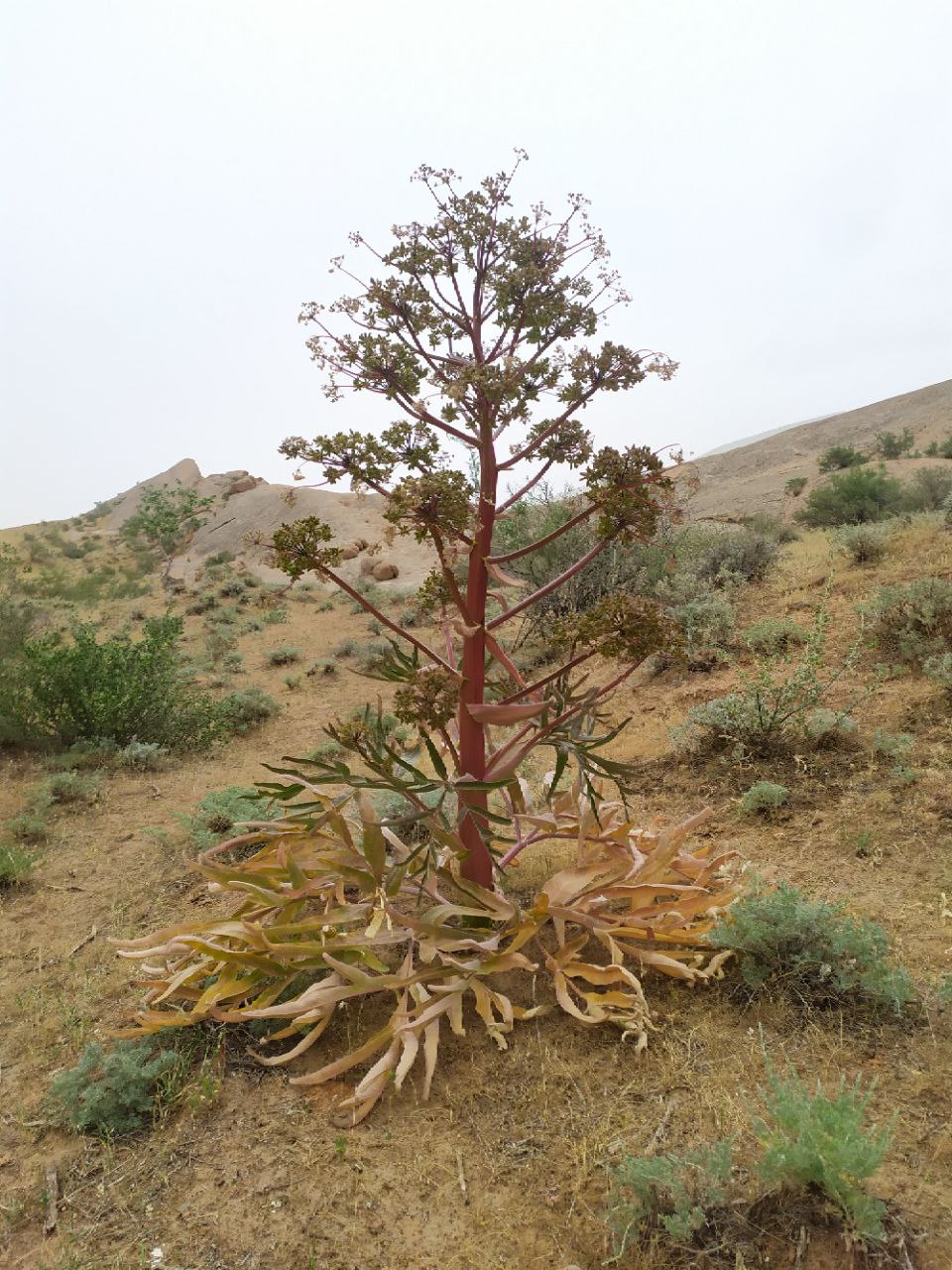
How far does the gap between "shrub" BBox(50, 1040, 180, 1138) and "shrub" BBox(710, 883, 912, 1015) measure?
176 centimetres

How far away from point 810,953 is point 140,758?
5121 millimetres

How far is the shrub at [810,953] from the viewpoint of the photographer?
89.4 inches

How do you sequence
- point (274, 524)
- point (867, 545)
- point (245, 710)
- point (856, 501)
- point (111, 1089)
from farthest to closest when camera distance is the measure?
point (274, 524) < point (856, 501) < point (867, 545) < point (245, 710) < point (111, 1089)

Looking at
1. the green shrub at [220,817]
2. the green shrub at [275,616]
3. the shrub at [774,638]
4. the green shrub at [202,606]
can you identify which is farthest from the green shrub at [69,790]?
the green shrub at [202,606]

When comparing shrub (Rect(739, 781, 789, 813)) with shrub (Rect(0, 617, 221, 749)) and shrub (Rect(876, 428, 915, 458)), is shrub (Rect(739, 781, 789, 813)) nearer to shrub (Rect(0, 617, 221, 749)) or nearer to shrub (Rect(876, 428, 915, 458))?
shrub (Rect(0, 617, 221, 749))

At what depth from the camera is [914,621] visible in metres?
5.43

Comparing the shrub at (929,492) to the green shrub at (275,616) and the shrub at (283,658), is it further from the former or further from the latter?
the green shrub at (275,616)

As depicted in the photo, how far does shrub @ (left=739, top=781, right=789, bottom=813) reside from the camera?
378 centimetres

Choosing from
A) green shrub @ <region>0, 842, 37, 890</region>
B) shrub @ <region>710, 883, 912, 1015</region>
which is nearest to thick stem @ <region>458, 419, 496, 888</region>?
shrub @ <region>710, 883, 912, 1015</region>

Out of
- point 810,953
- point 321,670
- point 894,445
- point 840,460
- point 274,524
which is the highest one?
point 274,524

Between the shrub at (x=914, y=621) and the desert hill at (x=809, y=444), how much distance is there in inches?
841

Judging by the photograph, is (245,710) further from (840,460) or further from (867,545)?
(840,460)

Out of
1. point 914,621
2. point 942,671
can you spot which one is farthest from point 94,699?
point 914,621

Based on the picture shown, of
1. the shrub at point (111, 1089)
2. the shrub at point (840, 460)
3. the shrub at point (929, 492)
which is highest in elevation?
the shrub at point (840, 460)
